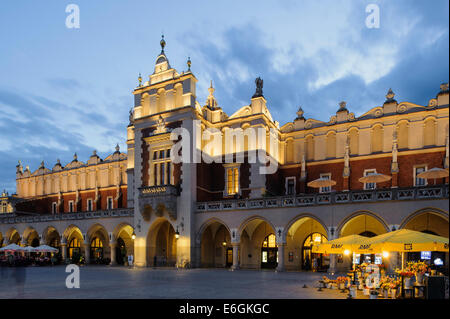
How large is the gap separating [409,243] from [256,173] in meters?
19.8

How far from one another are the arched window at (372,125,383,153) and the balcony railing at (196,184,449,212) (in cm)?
707

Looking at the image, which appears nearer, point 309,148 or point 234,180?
point 234,180

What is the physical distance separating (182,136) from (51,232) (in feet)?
81.9

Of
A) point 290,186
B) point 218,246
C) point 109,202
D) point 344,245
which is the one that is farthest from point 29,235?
point 344,245

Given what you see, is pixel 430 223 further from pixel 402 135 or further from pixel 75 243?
pixel 75 243

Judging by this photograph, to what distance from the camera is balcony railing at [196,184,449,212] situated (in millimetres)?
24844

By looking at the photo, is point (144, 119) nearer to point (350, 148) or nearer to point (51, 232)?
point (350, 148)

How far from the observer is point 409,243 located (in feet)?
48.1

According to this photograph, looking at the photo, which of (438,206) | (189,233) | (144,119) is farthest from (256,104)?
(438,206)

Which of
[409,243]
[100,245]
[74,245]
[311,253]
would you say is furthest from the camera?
[74,245]

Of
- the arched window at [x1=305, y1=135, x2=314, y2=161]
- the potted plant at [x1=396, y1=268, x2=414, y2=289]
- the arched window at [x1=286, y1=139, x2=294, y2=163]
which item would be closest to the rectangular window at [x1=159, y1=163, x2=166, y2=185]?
the arched window at [x1=286, y1=139, x2=294, y2=163]

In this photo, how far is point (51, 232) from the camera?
48.3 meters

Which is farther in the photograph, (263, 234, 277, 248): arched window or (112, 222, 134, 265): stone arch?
(112, 222, 134, 265): stone arch

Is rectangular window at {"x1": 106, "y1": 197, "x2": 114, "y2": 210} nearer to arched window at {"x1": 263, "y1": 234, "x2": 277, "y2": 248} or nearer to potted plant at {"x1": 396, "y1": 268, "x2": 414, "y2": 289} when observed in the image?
arched window at {"x1": 263, "y1": 234, "x2": 277, "y2": 248}
